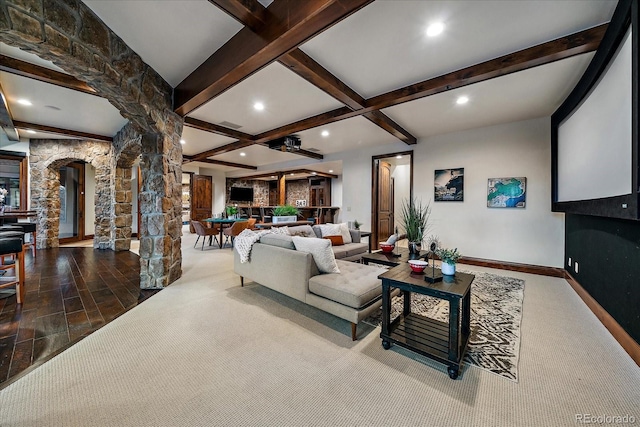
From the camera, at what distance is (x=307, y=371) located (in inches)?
68.3

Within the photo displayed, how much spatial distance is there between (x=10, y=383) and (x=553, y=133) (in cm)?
669

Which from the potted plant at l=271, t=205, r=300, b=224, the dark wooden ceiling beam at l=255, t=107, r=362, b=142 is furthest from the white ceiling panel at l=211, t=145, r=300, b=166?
the potted plant at l=271, t=205, r=300, b=224

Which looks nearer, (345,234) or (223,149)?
(345,234)

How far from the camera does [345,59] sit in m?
2.61

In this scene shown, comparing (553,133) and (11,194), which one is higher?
(553,133)

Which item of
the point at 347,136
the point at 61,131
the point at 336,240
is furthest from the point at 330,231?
the point at 61,131

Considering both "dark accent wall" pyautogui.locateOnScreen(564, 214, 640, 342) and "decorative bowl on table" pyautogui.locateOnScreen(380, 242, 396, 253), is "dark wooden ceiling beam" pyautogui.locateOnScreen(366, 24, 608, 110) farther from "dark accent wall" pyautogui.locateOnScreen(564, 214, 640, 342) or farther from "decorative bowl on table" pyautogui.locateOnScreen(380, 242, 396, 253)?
"decorative bowl on table" pyautogui.locateOnScreen(380, 242, 396, 253)

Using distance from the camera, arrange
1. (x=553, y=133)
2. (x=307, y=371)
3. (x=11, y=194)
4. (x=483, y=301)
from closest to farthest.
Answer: (x=307, y=371), (x=483, y=301), (x=553, y=133), (x=11, y=194)

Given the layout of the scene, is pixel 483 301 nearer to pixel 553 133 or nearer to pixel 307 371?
pixel 307 371

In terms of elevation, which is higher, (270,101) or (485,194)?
(270,101)

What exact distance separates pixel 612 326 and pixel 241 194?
11328mm

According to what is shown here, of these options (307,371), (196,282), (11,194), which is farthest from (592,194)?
(11,194)

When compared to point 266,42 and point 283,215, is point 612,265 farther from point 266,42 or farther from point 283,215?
point 283,215

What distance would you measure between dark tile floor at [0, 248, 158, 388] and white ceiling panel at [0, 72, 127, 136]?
103 inches
